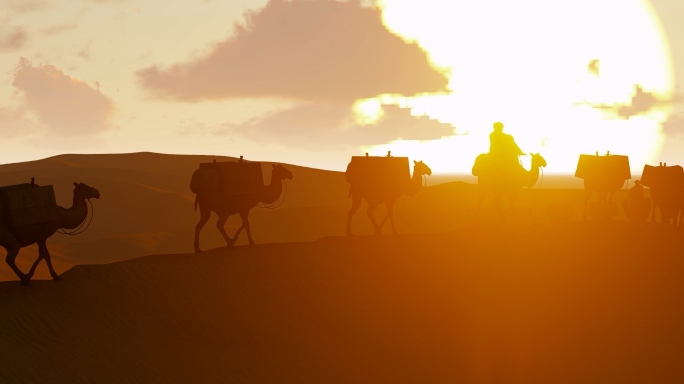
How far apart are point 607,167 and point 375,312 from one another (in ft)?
42.5

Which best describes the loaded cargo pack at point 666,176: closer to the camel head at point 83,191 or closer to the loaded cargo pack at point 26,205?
the camel head at point 83,191

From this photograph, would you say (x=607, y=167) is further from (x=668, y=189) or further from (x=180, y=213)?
(x=180, y=213)

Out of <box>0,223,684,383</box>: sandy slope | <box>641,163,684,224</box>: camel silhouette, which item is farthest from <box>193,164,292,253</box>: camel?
<box>641,163,684,224</box>: camel silhouette

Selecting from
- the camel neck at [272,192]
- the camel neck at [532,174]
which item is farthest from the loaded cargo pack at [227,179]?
the camel neck at [532,174]

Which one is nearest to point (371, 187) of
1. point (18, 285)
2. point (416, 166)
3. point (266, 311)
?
point (416, 166)

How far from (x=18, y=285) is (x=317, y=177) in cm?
6531

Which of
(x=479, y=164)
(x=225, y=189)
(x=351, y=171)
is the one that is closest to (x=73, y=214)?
(x=225, y=189)

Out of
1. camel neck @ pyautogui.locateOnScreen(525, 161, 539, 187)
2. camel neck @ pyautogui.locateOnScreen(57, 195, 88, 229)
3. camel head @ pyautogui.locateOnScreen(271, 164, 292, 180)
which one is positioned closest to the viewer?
camel neck @ pyautogui.locateOnScreen(57, 195, 88, 229)

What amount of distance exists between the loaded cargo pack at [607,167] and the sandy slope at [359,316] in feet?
18.4

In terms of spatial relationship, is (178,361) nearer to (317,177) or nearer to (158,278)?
(158,278)

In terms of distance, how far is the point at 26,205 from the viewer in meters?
16.9

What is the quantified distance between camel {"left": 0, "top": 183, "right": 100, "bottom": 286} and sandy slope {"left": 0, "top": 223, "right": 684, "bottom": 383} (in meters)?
0.57

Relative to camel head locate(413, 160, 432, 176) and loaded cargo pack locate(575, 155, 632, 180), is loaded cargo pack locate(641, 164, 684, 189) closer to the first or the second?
loaded cargo pack locate(575, 155, 632, 180)

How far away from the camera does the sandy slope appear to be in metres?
14.6
